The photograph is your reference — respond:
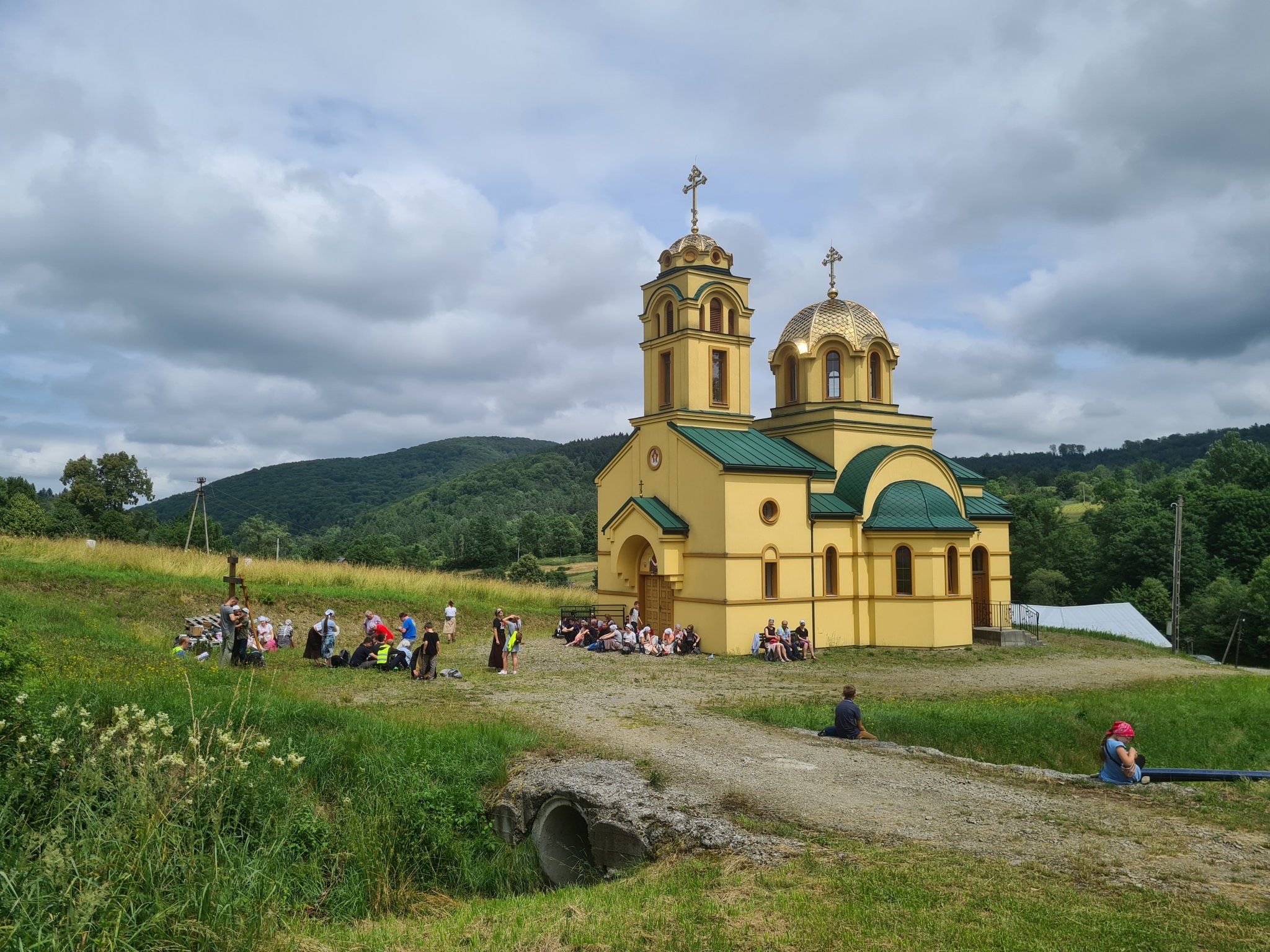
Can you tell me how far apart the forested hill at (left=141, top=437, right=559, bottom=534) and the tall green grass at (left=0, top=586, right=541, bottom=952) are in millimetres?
141210

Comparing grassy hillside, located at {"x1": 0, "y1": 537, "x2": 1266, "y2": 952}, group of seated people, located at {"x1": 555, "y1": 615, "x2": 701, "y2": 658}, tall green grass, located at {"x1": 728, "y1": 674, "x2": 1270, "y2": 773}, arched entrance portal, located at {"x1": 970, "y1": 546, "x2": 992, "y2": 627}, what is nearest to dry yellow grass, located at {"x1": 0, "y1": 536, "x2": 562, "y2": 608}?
group of seated people, located at {"x1": 555, "y1": 615, "x2": 701, "y2": 658}

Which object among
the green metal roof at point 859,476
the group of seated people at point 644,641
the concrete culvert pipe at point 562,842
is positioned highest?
the green metal roof at point 859,476

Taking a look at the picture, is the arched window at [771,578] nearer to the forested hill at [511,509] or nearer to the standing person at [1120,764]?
the standing person at [1120,764]

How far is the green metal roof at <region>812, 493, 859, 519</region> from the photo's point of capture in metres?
27.9

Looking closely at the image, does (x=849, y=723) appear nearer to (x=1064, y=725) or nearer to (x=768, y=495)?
(x=1064, y=725)

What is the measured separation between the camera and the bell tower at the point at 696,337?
28.7m

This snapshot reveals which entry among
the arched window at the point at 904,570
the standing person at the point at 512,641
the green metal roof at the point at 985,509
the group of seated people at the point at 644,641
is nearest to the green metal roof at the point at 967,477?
the green metal roof at the point at 985,509

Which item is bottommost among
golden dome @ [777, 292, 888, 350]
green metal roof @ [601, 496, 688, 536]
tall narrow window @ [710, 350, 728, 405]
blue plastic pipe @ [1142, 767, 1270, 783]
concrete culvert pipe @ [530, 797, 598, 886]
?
concrete culvert pipe @ [530, 797, 598, 886]

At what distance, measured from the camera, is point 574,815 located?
10.4 meters

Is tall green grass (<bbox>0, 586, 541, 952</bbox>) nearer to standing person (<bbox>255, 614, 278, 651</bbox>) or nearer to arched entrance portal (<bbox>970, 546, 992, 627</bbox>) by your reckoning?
standing person (<bbox>255, 614, 278, 651</bbox>)

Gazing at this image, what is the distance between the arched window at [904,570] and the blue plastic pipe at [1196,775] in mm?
16483

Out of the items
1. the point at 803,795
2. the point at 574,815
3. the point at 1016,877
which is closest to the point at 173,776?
the point at 574,815

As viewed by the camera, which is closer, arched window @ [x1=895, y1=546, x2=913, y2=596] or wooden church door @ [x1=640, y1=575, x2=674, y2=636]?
wooden church door @ [x1=640, y1=575, x2=674, y2=636]

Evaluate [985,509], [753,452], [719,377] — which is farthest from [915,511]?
[719,377]
